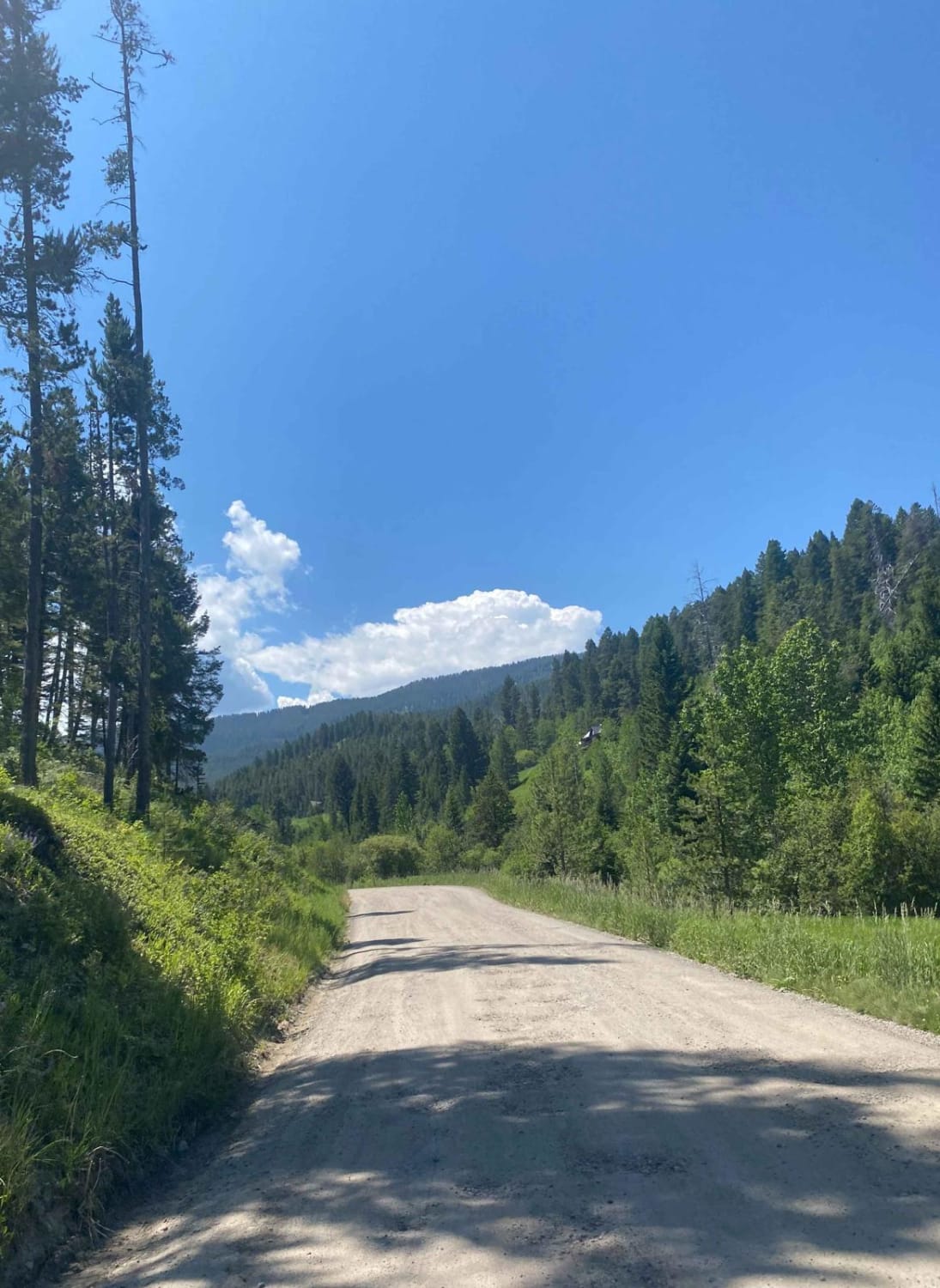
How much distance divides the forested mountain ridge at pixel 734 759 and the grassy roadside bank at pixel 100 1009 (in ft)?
50.6

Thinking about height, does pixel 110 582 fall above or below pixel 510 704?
below

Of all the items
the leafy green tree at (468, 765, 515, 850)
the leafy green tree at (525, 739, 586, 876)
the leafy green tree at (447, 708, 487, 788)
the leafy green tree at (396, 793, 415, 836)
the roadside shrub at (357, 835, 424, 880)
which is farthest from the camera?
the leafy green tree at (447, 708, 487, 788)

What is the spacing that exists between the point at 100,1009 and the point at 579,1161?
395 centimetres

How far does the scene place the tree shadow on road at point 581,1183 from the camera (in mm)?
3143

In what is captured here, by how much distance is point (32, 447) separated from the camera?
15.2 meters

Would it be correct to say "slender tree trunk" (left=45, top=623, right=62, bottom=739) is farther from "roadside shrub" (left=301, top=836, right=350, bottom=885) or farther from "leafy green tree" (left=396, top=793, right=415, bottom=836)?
"leafy green tree" (left=396, top=793, right=415, bottom=836)

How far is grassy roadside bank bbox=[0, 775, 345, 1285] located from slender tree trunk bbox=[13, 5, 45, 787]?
9.23 feet

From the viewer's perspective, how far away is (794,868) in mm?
23953

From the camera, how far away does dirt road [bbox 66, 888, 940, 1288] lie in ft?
10.4

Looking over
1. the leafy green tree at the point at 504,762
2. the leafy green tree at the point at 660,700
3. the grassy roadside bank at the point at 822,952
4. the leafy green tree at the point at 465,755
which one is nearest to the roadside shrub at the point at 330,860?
the leafy green tree at the point at 660,700

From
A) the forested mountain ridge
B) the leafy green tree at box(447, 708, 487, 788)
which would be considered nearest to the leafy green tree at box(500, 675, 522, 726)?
the forested mountain ridge

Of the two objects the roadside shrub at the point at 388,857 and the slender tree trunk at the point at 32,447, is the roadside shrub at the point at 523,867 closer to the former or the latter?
the roadside shrub at the point at 388,857

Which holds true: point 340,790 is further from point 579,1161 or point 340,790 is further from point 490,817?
point 579,1161

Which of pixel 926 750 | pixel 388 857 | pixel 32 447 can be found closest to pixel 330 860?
pixel 388 857
